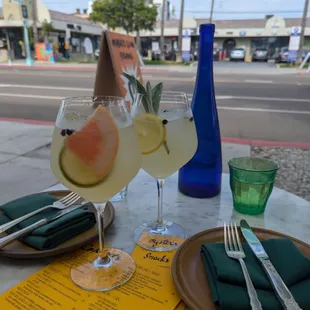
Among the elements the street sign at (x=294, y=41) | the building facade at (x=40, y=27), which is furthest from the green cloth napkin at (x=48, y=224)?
the building facade at (x=40, y=27)

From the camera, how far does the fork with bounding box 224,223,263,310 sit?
61cm

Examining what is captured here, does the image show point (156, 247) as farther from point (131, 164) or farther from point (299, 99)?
point (299, 99)

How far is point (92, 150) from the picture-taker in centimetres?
68

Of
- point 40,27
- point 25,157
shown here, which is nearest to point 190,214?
point 25,157

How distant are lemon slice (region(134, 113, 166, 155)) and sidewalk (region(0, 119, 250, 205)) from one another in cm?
143

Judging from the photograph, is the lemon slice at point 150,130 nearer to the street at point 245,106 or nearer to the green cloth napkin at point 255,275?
the green cloth napkin at point 255,275

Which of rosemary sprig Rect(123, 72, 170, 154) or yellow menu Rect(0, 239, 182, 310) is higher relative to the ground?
rosemary sprig Rect(123, 72, 170, 154)

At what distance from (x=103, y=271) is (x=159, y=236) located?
214 millimetres

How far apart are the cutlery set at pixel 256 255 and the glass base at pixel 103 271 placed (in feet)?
0.82

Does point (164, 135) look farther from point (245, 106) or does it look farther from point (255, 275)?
point (245, 106)

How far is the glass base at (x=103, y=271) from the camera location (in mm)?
728

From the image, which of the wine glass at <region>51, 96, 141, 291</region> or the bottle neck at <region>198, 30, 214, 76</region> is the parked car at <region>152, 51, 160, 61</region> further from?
the wine glass at <region>51, 96, 141, 291</region>

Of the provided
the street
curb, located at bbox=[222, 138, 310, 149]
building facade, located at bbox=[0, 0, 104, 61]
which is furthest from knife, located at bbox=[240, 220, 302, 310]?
building facade, located at bbox=[0, 0, 104, 61]

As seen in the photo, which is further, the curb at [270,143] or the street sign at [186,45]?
the street sign at [186,45]
